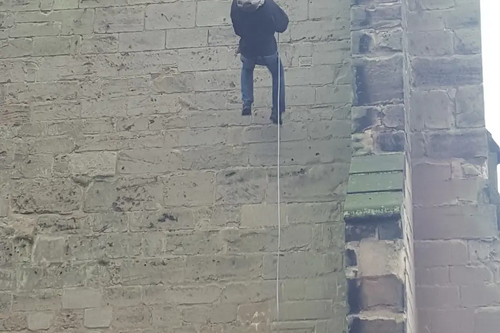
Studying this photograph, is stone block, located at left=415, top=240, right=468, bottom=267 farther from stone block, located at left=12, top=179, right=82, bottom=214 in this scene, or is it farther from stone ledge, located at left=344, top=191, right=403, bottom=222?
stone block, located at left=12, top=179, right=82, bottom=214

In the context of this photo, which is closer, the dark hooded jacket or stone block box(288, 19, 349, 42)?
the dark hooded jacket

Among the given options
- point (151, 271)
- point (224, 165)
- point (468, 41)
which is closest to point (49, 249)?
point (151, 271)

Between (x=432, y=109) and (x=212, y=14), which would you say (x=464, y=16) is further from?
(x=212, y=14)

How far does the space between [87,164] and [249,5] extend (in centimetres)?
206

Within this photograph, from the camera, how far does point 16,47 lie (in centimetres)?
871

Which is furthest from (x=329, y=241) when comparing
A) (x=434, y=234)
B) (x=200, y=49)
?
(x=200, y=49)

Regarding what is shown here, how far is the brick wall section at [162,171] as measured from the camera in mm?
7656

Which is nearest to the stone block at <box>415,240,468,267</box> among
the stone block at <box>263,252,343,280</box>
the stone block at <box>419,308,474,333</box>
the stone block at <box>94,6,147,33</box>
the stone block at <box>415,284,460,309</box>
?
the stone block at <box>415,284,460,309</box>

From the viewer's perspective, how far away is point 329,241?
764cm

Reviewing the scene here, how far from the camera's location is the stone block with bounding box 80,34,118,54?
8578mm

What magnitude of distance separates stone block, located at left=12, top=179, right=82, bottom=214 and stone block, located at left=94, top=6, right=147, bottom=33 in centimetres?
136

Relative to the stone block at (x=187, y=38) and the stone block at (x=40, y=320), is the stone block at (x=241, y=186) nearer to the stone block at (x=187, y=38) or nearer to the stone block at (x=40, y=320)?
the stone block at (x=187, y=38)

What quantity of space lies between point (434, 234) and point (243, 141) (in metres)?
1.60

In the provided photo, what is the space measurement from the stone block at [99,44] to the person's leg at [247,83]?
4.80 feet
